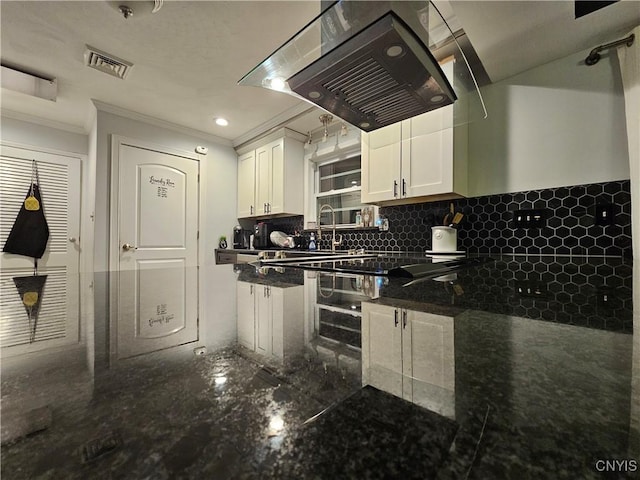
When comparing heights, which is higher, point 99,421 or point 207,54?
point 207,54

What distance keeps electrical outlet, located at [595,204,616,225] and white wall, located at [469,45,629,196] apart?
0.50 feet

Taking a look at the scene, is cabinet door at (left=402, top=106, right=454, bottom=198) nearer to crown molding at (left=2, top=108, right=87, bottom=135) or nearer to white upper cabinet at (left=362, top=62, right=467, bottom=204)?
white upper cabinet at (left=362, top=62, right=467, bottom=204)

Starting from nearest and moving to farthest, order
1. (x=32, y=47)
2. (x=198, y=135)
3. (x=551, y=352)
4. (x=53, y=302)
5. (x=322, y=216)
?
1. (x=551, y=352)
2. (x=53, y=302)
3. (x=32, y=47)
4. (x=322, y=216)
5. (x=198, y=135)

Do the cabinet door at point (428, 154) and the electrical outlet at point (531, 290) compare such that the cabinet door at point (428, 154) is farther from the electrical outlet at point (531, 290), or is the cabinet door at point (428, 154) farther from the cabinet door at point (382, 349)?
the cabinet door at point (382, 349)

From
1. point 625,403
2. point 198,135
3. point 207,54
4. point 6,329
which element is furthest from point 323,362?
point 198,135

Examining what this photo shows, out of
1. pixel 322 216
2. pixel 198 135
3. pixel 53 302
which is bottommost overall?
pixel 53 302

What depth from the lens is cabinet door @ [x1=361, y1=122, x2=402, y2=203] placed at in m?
1.94

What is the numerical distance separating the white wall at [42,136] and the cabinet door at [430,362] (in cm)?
414

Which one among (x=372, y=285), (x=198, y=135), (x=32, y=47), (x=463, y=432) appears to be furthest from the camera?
(x=198, y=135)

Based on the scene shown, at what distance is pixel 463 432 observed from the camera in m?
0.13

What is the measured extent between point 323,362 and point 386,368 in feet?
0.16

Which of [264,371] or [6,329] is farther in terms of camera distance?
[6,329]

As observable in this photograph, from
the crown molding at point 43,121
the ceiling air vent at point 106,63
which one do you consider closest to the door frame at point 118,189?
the ceiling air vent at point 106,63

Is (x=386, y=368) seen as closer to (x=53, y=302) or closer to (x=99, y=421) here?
(x=99, y=421)
